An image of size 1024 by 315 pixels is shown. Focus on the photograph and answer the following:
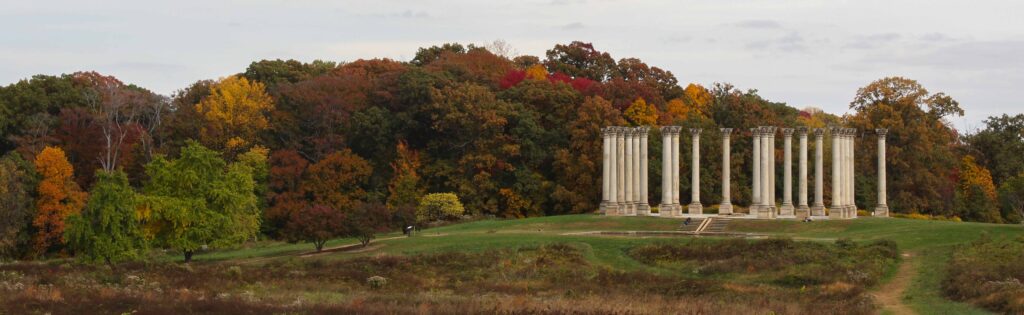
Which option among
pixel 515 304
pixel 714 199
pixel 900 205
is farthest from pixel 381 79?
pixel 515 304

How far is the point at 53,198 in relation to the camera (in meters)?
89.9

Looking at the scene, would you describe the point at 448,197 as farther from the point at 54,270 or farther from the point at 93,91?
the point at 54,270

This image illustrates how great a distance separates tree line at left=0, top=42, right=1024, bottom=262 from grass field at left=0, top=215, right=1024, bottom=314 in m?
13.2

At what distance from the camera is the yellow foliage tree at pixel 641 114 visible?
104m

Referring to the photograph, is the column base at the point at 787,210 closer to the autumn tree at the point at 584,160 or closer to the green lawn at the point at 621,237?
the green lawn at the point at 621,237

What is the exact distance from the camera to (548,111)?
105 meters

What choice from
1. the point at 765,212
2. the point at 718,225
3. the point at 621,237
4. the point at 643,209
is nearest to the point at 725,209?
the point at 765,212

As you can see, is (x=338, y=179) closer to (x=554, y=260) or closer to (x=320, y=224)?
(x=320, y=224)

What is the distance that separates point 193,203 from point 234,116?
34.2 meters

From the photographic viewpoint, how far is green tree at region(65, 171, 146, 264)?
6569cm

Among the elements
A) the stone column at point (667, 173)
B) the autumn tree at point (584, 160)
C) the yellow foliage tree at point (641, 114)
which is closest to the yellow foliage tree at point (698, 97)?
the yellow foliage tree at point (641, 114)

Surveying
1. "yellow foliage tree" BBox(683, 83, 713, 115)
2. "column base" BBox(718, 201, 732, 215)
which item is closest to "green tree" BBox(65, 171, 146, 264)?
"column base" BBox(718, 201, 732, 215)

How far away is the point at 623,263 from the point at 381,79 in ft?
163

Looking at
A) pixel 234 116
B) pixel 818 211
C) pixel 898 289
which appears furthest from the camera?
pixel 234 116
